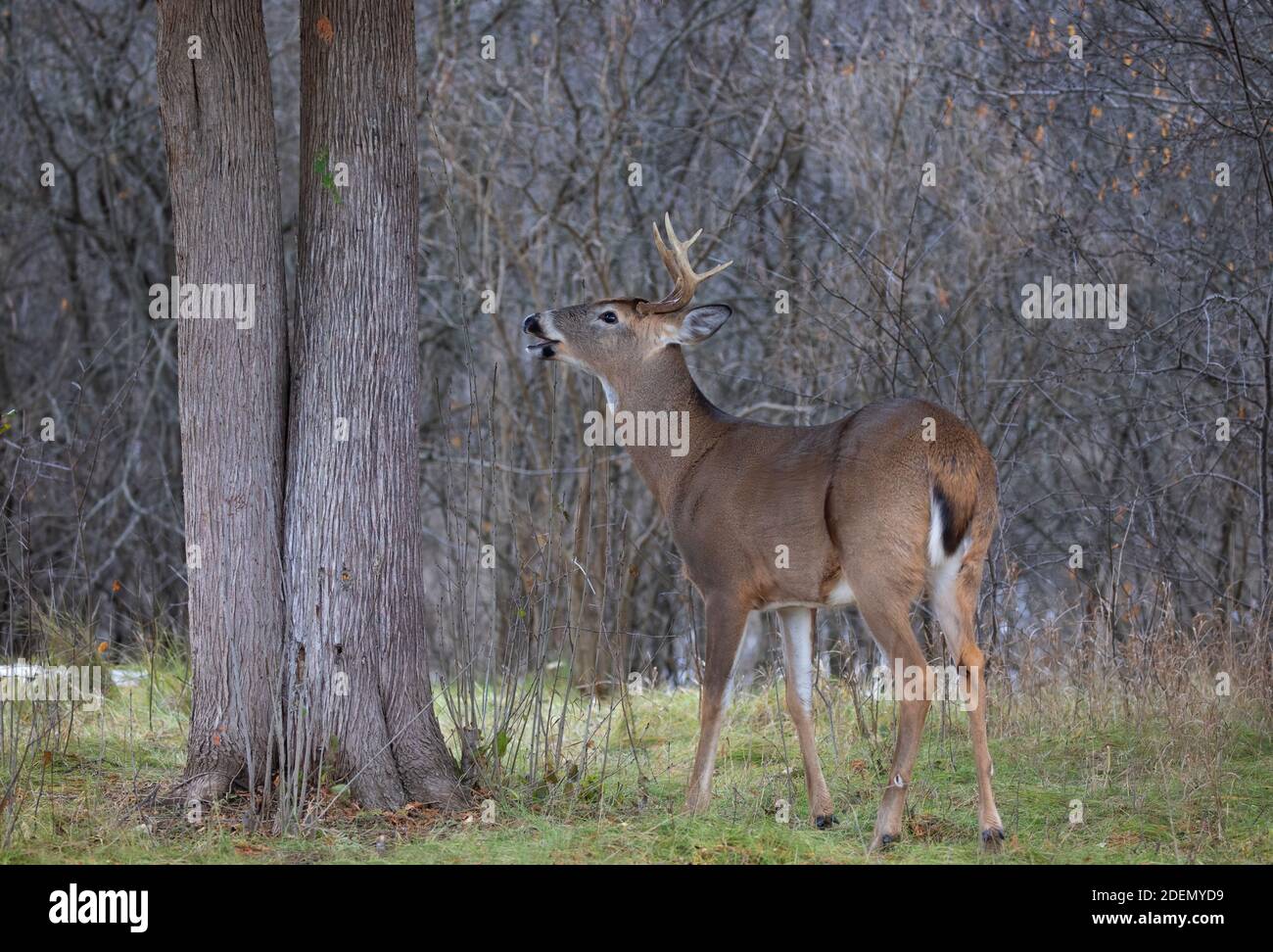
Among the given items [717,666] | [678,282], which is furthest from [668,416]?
[717,666]

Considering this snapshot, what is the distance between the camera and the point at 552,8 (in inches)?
569

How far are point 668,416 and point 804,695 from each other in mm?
1524

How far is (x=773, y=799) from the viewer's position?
696cm

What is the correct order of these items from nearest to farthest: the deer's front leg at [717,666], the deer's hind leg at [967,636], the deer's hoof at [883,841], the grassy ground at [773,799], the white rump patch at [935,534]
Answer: the grassy ground at [773,799] < the deer's hoof at [883,841] < the deer's hind leg at [967,636] < the white rump patch at [935,534] < the deer's front leg at [717,666]

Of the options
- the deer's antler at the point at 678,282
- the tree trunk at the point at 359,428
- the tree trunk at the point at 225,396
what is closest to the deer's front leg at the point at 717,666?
the tree trunk at the point at 359,428

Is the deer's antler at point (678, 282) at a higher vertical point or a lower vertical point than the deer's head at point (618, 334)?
higher

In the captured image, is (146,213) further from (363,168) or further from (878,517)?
(878,517)

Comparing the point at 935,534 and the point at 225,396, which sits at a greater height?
the point at 225,396

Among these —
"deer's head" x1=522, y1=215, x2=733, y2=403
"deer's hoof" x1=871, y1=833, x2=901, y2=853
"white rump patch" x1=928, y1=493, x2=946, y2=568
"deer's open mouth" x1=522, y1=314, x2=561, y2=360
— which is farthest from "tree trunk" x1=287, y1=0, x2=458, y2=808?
"white rump patch" x1=928, y1=493, x2=946, y2=568

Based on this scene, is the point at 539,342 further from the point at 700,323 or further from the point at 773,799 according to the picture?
the point at 773,799

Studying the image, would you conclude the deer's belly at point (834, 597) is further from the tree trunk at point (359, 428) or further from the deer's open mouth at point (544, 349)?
the deer's open mouth at point (544, 349)

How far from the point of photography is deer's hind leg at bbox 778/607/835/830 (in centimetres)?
666

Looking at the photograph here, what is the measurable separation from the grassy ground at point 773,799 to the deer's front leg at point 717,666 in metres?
0.27

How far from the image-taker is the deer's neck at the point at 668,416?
7285 millimetres
